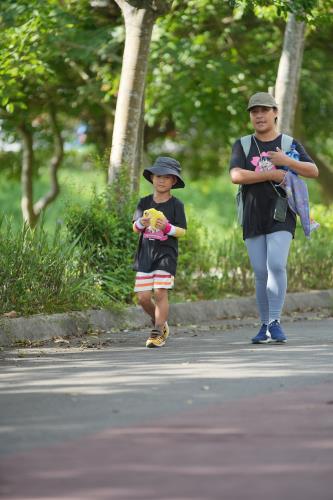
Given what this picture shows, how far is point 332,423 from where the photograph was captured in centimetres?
626

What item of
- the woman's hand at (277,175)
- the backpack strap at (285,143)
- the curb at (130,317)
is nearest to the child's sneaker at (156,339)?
the curb at (130,317)

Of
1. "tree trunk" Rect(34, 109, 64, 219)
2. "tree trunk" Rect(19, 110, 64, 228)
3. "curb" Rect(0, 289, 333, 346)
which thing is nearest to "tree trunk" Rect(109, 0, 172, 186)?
"curb" Rect(0, 289, 333, 346)

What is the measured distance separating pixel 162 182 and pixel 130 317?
6.98ft

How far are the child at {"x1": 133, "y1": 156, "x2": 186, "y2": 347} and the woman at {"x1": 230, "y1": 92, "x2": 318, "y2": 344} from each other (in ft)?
1.89

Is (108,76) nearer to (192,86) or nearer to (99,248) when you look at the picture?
(192,86)

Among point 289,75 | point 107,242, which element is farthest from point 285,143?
point 289,75

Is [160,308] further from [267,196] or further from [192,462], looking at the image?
[192,462]

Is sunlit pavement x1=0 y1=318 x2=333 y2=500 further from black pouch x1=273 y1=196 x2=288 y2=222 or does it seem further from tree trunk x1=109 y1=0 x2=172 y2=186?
tree trunk x1=109 y1=0 x2=172 y2=186

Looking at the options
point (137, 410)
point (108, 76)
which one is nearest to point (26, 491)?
point (137, 410)

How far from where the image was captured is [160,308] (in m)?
11.0

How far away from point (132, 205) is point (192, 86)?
1376 cm

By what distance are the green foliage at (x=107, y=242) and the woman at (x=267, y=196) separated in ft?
7.93

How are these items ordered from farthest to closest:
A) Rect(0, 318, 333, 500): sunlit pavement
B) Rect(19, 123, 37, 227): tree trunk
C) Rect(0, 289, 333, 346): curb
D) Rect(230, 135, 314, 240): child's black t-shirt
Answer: Rect(19, 123, 37, 227): tree trunk, Rect(0, 289, 333, 346): curb, Rect(230, 135, 314, 240): child's black t-shirt, Rect(0, 318, 333, 500): sunlit pavement

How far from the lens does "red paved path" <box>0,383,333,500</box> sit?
4.67 m
